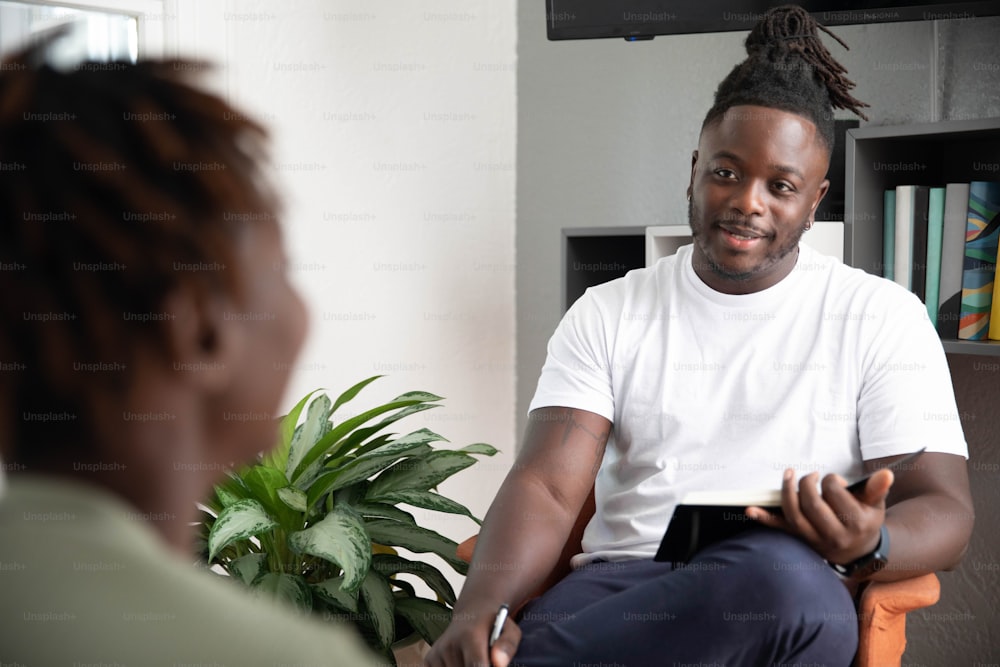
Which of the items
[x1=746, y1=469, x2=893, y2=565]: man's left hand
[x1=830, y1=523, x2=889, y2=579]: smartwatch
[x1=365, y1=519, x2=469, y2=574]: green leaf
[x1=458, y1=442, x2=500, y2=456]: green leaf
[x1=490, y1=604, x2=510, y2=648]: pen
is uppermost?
[x1=746, y1=469, x2=893, y2=565]: man's left hand

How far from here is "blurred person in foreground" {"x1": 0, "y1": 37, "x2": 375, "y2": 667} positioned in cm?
45

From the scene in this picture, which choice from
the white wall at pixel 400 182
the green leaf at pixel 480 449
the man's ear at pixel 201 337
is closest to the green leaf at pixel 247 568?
the green leaf at pixel 480 449

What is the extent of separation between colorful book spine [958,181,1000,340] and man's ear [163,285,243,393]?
5.51 ft

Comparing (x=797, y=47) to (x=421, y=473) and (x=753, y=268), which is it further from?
(x=421, y=473)

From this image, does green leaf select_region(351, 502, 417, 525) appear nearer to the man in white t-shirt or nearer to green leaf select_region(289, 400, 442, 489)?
green leaf select_region(289, 400, 442, 489)

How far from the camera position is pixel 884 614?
1361mm

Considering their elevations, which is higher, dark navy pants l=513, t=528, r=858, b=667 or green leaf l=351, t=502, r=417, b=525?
dark navy pants l=513, t=528, r=858, b=667

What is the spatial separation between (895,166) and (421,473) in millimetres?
1135

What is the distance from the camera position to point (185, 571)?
45 centimetres

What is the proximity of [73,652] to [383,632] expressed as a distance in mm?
1422

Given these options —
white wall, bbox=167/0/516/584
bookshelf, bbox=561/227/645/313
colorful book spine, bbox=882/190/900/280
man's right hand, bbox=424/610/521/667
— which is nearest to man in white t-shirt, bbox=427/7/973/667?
man's right hand, bbox=424/610/521/667

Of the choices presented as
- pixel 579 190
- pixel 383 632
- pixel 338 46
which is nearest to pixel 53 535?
pixel 383 632

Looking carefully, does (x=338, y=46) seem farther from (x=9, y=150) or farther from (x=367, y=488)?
(x=9, y=150)

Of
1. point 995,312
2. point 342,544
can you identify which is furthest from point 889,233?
point 342,544
